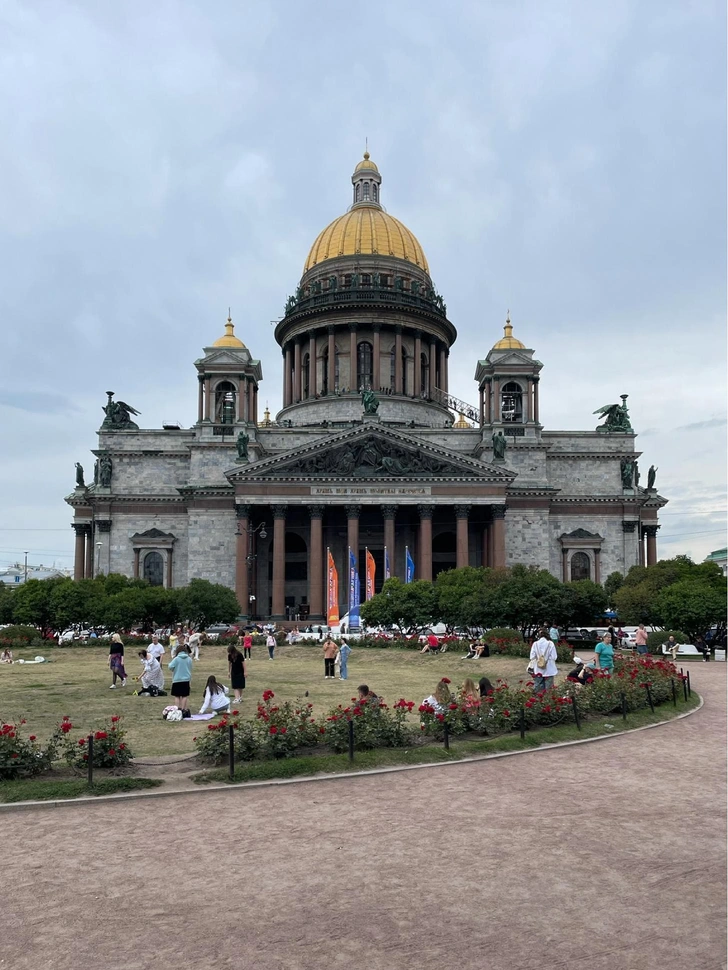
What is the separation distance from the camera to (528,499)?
2734 inches

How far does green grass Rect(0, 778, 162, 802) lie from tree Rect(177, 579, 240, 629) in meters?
36.6

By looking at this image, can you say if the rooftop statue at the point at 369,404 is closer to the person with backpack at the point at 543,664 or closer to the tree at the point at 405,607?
the tree at the point at 405,607

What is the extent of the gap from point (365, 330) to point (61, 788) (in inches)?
2925

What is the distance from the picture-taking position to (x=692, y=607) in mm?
37781

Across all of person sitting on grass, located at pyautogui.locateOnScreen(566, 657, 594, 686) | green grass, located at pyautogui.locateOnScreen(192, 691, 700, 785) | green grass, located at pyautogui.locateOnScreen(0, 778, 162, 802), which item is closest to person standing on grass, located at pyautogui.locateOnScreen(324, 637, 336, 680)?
person sitting on grass, located at pyautogui.locateOnScreen(566, 657, 594, 686)

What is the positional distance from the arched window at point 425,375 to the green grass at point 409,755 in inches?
2723

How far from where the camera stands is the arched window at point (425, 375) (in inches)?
3403

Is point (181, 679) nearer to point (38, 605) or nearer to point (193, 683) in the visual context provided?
point (193, 683)

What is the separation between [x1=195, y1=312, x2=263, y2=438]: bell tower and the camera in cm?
7338

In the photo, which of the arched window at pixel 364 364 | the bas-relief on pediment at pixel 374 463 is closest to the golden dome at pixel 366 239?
the arched window at pixel 364 364

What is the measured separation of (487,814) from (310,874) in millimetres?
3380

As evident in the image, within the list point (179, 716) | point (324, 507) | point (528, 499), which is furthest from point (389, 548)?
point (179, 716)

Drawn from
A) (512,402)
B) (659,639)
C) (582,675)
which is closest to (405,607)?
(659,639)

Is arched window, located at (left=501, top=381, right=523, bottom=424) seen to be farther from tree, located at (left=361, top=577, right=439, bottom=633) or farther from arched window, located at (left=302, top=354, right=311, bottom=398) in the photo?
tree, located at (left=361, top=577, right=439, bottom=633)
